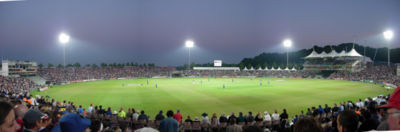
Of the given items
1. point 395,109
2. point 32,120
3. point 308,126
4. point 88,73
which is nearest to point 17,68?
point 88,73

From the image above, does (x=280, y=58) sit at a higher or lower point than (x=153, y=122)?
higher

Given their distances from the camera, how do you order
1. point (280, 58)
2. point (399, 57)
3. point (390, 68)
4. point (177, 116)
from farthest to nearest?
point (280, 58) → point (399, 57) → point (390, 68) → point (177, 116)

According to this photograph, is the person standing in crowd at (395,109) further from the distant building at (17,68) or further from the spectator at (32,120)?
the distant building at (17,68)

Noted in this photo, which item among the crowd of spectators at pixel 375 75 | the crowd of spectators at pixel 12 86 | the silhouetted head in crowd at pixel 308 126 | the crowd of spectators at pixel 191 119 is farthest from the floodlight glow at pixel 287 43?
Result: the silhouetted head in crowd at pixel 308 126

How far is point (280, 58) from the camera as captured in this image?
505 feet

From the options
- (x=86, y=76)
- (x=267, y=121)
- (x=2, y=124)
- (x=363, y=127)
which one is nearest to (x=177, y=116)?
(x=267, y=121)

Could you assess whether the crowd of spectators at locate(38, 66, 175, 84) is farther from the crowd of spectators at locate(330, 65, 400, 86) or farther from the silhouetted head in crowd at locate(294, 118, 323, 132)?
the crowd of spectators at locate(330, 65, 400, 86)

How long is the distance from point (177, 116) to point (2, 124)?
7.94 m

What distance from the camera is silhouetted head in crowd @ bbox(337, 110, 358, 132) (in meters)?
2.39

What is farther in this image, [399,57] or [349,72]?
[399,57]

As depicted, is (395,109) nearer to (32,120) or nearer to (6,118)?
(6,118)

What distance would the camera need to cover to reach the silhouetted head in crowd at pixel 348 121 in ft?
7.86

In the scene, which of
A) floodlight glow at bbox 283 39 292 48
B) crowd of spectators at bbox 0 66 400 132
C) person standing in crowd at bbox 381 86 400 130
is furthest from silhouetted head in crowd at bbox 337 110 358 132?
floodlight glow at bbox 283 39 292 48

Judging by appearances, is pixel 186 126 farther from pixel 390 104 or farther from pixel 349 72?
Result: pixel 349 72
